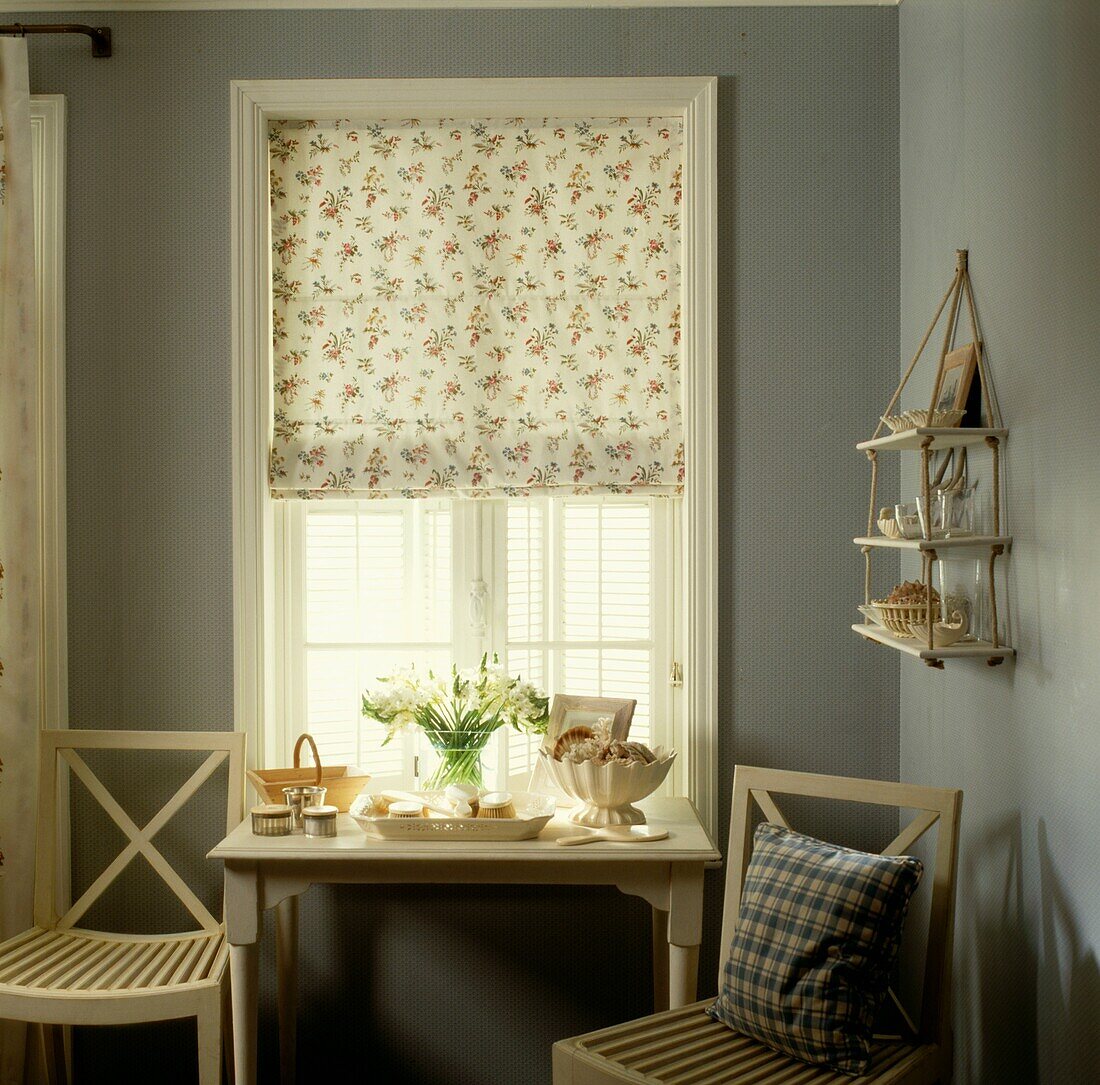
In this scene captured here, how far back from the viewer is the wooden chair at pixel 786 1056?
5.79 feet

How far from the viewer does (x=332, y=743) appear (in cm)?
276

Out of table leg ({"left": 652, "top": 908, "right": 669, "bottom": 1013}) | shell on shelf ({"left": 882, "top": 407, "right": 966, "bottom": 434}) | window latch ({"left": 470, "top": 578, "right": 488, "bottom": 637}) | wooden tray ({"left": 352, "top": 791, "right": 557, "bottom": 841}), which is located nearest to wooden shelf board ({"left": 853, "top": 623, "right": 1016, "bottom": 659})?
shell on shelf ({"left": 882, "top": 407, "right": 966, "bottom": 434})

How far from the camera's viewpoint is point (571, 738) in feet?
7.81

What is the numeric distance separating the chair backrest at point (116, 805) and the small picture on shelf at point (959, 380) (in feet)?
5.59

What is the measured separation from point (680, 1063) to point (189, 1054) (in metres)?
1.45

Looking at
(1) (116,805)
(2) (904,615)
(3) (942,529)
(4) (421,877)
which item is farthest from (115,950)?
(3) (942,529)

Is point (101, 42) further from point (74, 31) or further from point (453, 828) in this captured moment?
point (453, 828)

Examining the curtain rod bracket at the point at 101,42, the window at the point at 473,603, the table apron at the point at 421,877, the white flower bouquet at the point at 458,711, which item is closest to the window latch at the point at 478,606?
the window at the point at 473,603

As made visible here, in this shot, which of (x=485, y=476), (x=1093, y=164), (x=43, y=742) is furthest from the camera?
(x=485, y=476)

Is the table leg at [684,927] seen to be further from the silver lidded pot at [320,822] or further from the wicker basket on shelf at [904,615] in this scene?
the silver lidded pot at [320,822]

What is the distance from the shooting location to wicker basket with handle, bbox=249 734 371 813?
94.7 inches

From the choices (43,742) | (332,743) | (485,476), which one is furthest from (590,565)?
(43,742)

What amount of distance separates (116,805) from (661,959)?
4.41ft

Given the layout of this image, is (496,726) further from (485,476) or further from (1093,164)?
(1093,164)
